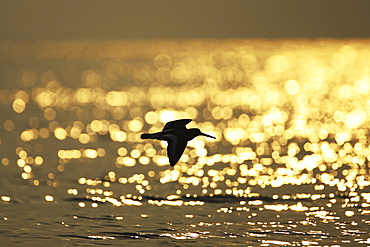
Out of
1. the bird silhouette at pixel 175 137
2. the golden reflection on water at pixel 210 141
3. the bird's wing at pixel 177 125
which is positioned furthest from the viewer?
the golden reflection on water at pixel 210 141

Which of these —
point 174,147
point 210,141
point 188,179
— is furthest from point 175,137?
point 210,141

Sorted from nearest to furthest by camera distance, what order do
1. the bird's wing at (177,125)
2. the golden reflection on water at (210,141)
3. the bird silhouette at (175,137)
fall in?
1. the bird silhouette at (175,137)
2. the bird's wing at (177,125)
3. the golden reflection on water at (210,141)

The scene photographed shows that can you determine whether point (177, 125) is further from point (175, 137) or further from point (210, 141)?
point (210, 141)

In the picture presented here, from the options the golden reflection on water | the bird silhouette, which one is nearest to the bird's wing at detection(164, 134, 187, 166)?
the bird silhouette

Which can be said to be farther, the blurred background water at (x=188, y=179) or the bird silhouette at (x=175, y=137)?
the blurred background water at (x=188, y=179)

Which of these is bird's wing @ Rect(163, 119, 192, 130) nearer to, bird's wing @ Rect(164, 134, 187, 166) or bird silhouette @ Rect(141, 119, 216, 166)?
bird silhouette @ Rect(141, 119, 216, 166)

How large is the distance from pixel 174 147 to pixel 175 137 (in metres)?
0.50

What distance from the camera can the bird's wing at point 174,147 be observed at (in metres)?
21.1

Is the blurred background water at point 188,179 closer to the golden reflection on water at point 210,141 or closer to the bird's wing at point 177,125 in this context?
the golden reflection on water at point 210,141

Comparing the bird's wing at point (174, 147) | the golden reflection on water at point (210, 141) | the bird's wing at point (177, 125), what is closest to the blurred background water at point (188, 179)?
the golden reflection on water at point (210, 141)

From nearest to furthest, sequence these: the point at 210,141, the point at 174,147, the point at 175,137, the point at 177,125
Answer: the point at 174,147 < the point at 175,137 < the point at 177,125 < the point at 210,141

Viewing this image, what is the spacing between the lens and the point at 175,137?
71.8 feet

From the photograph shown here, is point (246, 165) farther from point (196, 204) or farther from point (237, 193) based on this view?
point (196, 204)

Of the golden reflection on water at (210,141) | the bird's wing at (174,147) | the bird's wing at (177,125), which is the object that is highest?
the golden reflection on water at (210,141)
